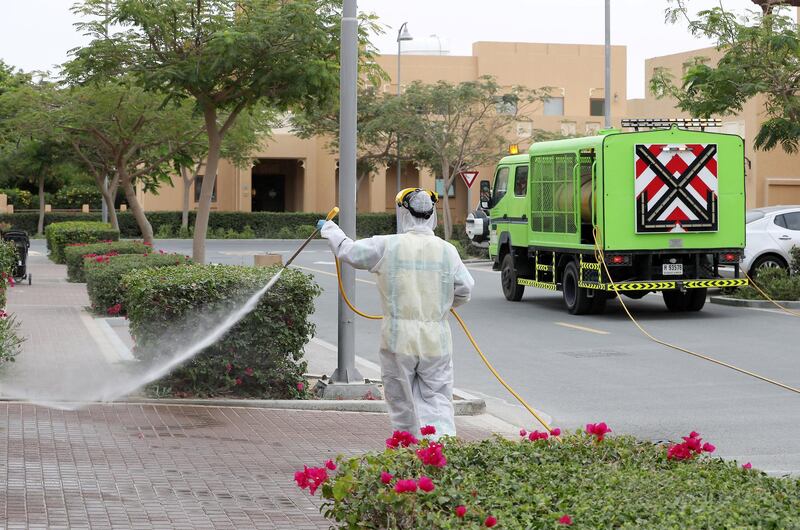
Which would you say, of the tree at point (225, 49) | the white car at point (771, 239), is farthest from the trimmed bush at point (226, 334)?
the white car at point (771, 239)

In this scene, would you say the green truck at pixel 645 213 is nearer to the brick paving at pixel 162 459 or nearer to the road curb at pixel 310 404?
the road curb at pixel 310 404

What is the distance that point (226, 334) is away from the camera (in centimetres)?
1057

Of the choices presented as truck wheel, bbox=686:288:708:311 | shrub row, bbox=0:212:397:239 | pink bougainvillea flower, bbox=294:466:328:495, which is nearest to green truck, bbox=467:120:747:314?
truck wheel, bbox=686:288:708:311

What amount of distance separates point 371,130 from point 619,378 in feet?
124

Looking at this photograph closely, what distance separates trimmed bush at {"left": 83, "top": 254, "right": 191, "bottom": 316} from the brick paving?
20.9 feet

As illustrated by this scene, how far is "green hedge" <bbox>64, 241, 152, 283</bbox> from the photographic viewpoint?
2294 centimetres

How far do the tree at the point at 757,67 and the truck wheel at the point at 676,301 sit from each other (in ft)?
11.1

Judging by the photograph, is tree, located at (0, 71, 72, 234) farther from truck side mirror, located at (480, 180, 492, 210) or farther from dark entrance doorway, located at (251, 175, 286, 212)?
dark entrance doorway, located at (251, 175, 286, 212)

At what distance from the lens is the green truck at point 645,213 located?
62.3 ft

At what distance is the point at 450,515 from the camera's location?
4270 millimetres

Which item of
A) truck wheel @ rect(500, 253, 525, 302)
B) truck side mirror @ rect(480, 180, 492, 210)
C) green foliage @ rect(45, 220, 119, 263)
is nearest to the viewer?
truck wheel @ rect(500, 253, 525, 302)

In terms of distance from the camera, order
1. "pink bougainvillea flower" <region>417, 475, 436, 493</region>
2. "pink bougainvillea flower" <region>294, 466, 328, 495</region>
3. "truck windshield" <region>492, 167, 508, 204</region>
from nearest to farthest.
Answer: "pink bougainvillea flower" <region>417, 475, 436, 493</region> → "pink bougainvillea flower" <region>294, 466, 328, 495</region> → "truck windshield" <region>492, 167, 508, 204</region>

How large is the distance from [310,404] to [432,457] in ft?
19.3

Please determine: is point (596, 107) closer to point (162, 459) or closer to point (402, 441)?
point (162, 459)
